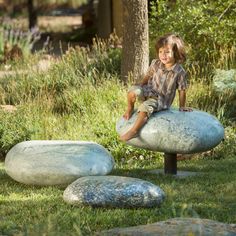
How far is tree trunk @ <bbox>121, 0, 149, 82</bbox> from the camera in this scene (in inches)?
451

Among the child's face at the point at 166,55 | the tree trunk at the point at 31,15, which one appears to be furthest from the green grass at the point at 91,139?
the tree trunk at the point at 31,15

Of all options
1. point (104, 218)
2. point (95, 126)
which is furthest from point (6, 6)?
point (104, 218)

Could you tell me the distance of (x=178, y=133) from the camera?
25.2 ft

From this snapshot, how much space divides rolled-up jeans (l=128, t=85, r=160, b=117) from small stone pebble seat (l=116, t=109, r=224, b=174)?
8 centimetres

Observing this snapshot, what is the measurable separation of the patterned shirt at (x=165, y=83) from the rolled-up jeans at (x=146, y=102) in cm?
4

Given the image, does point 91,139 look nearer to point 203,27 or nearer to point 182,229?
point 203,27

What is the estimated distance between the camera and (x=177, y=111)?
788 cm

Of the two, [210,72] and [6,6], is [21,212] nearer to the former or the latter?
[210,72]

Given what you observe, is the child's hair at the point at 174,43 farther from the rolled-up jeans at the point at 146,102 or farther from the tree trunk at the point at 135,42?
the tree trunk at the point at 135,42

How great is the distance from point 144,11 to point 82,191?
538 cm

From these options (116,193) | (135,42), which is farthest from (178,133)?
(135,42)

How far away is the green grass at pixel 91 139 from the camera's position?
6.17 metres

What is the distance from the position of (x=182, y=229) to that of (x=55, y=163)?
8.82ft

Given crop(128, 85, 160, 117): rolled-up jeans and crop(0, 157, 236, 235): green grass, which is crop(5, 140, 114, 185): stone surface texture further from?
crop(128, 85, 160, 117): rolled-up jeans
